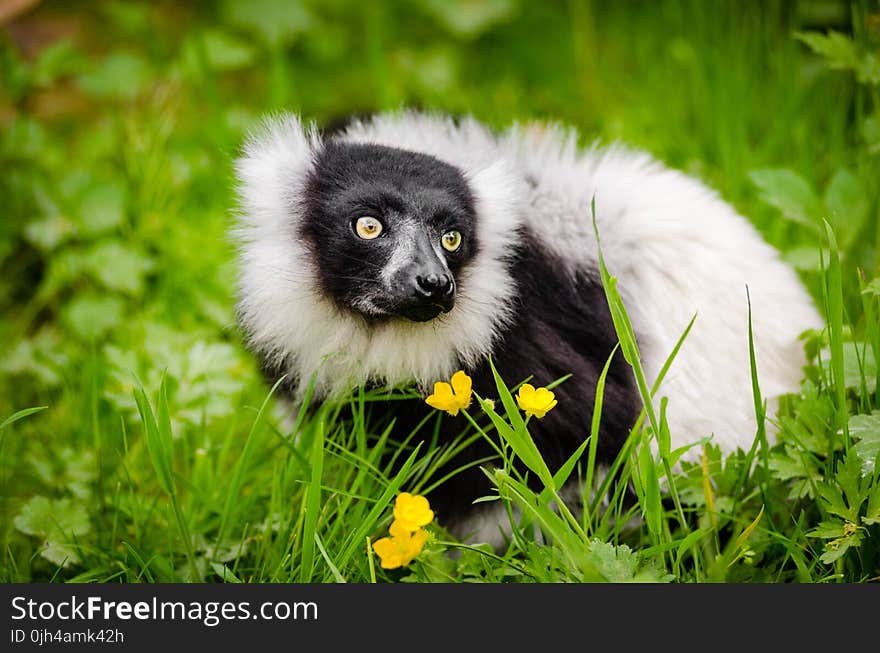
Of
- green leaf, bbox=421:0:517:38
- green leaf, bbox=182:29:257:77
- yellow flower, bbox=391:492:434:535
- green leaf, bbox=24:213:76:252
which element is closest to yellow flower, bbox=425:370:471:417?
yellow flower, bbox=391:492:434:535

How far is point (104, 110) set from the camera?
641cm

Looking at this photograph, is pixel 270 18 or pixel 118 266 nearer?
pixel 118 266

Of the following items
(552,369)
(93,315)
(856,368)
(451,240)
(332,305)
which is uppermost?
(93,315)

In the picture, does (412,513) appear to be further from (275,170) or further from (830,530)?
(275,170)

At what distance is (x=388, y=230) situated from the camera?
9.39 ft

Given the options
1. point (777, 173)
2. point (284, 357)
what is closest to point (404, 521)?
point (284, 357)

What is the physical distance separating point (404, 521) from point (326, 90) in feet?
15.6

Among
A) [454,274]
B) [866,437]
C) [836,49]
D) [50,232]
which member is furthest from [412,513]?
[50,232]

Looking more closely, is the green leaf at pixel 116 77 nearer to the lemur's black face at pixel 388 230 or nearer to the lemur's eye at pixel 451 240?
the lemur's black face at pixel 388 230

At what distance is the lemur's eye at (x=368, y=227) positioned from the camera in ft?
9.41

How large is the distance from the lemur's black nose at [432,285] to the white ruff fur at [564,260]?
257 millimetres

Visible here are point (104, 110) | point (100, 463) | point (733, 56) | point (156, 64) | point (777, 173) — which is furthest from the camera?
point (104, 110)

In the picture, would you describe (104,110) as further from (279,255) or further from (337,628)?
(337,628)

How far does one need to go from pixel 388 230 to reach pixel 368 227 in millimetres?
66
